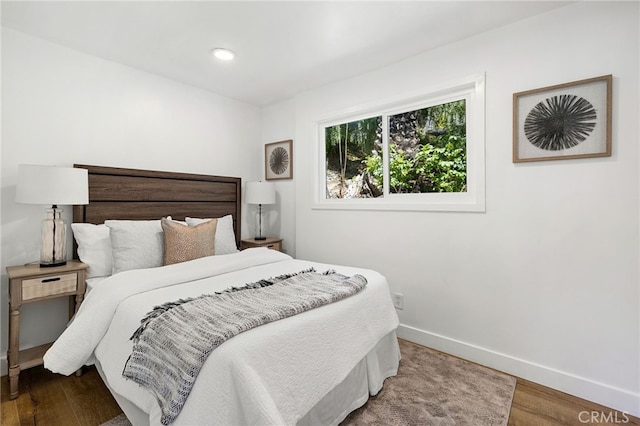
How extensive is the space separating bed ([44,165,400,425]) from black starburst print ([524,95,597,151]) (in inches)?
56.7

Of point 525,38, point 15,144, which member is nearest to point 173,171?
point 15,144

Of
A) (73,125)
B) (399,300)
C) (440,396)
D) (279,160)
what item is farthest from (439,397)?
(73,125)

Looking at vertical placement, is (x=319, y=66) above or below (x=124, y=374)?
above

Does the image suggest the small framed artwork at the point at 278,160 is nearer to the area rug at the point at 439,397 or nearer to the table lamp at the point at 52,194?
the table lamp at the point at 52,194

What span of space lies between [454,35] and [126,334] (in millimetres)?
2879

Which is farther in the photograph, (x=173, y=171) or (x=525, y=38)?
(x=173, y=171)

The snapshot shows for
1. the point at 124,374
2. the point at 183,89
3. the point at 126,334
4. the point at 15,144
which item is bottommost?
the point at 124,374

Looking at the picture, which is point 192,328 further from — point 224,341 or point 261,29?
point 261,29

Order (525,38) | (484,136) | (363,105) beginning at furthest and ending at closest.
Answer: (363,105) < (484,136) < (525,38)

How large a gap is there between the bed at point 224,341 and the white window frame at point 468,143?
89 centimetres

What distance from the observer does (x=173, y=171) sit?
3.17m

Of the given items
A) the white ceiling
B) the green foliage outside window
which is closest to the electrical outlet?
the green foliage outside window

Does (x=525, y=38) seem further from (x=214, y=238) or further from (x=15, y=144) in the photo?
(x=15, y=144)

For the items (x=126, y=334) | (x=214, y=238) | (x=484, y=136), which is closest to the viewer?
(x=126, y=334)
